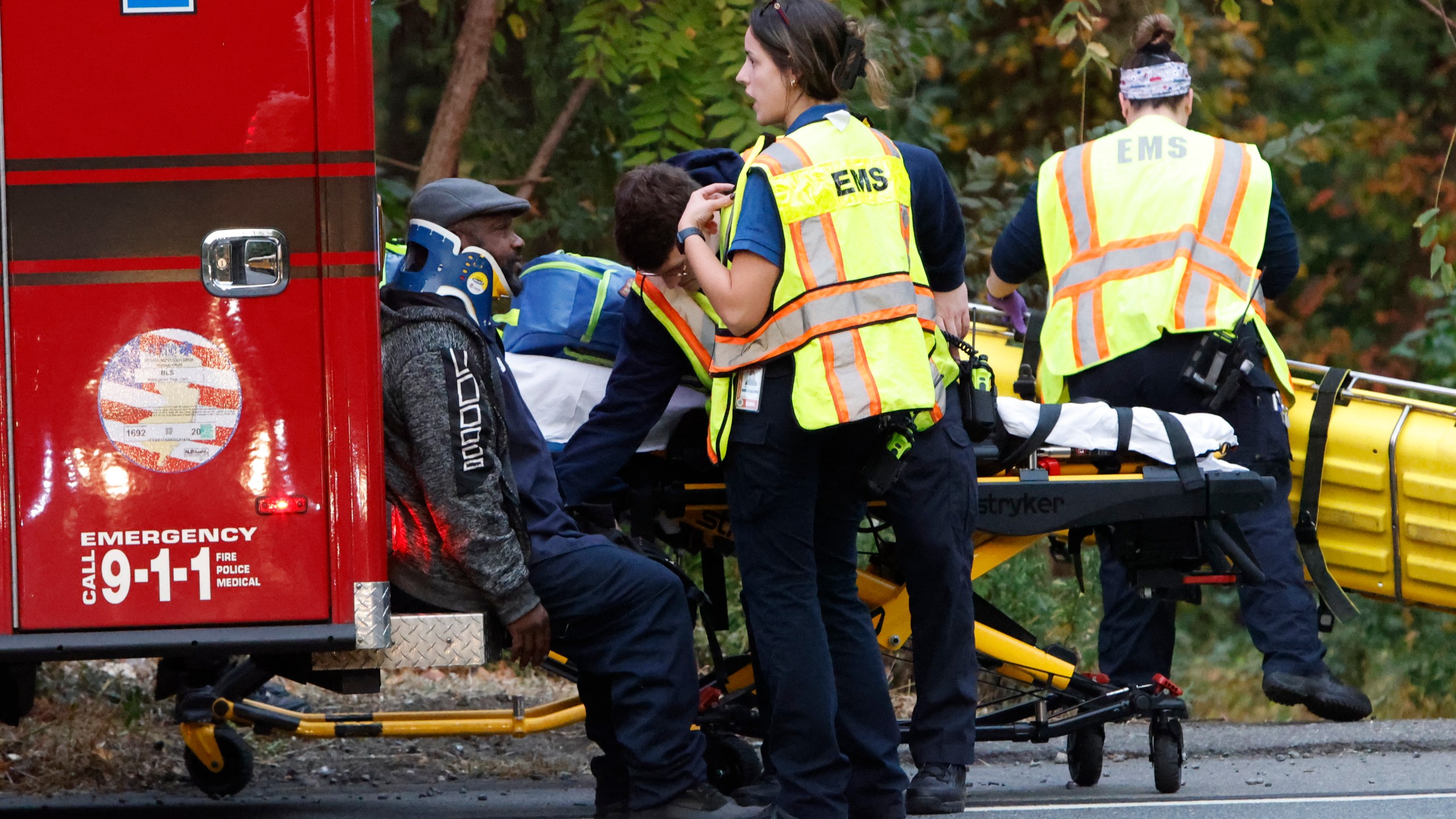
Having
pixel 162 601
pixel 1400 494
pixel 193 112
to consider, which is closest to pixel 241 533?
pixel 162 601

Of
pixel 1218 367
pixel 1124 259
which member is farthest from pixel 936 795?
pixel 1124 259

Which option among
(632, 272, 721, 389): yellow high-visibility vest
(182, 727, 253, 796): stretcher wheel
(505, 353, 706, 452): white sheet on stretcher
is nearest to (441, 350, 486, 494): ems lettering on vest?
(632, 272, 721, 389): yellow high-visibility vest

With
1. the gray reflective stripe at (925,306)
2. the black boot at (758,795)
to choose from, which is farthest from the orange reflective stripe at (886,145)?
the black boot at (758,795)

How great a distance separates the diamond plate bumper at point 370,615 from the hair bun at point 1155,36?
10.3 feet

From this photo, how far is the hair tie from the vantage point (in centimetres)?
422

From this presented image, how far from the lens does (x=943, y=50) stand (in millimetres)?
8305

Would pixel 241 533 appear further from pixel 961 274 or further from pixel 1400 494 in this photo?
pixel 1400 494

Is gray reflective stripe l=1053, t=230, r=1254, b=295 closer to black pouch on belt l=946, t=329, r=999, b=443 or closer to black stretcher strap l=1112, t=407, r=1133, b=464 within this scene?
black stretcher strap l=1112, t=407, r=1133, b=464

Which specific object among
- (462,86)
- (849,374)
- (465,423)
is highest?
(462,86)

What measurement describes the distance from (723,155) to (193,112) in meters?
1.48

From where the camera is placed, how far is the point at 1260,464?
564 centimetres

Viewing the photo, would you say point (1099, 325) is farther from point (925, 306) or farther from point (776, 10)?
point (776, 10)

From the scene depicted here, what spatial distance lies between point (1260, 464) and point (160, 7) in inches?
134

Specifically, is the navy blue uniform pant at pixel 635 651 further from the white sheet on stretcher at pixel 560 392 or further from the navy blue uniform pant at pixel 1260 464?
the navy blue uniform pant at pixel 1260 464
